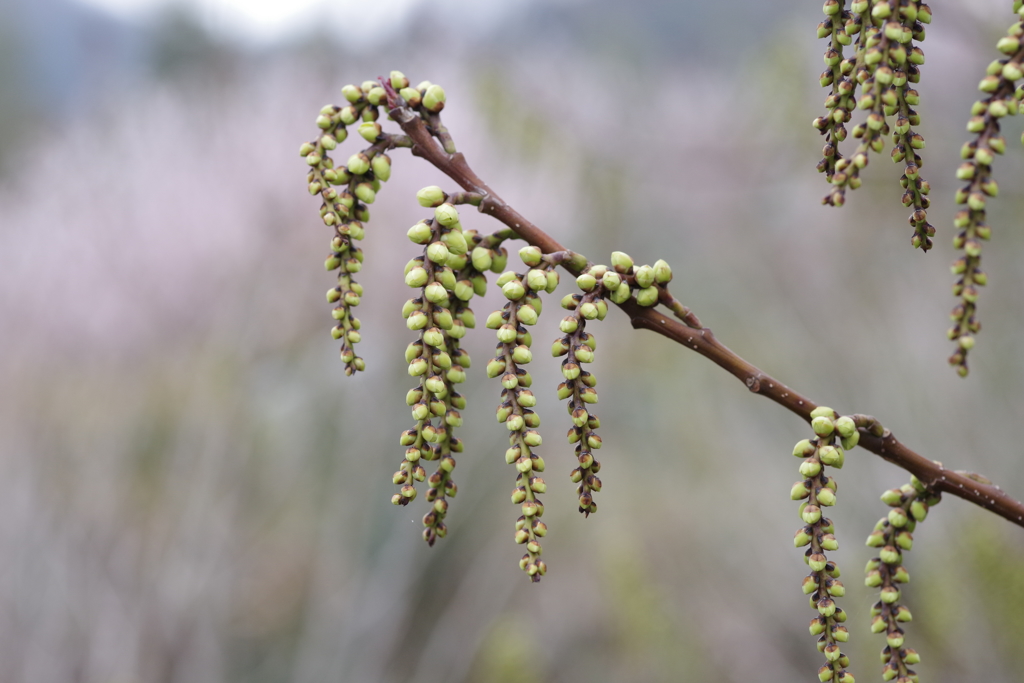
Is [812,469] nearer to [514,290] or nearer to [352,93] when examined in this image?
[514,290]

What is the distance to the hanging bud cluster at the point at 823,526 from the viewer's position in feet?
2.31

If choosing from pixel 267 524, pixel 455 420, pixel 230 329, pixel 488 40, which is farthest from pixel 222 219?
pixel 455 420

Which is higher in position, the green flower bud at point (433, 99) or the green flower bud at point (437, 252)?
the green flower bud at point (433, 99)

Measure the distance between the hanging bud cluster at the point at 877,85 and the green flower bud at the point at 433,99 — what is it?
1.27 ft

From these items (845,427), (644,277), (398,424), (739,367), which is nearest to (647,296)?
(644,277)

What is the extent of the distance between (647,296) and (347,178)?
0.35 metres

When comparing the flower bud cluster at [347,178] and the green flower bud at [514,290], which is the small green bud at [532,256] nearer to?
the green flower bud at [514,290]

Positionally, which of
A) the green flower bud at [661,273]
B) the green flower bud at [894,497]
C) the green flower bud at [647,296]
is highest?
the green flower bud at [661,273]

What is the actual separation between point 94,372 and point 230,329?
3.35 feet

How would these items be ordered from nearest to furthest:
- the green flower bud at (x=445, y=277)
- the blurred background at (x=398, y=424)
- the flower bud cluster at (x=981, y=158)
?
the flower bud cluster at (x=981, y=158), the green flower bud at (x=445, y=277), the blurred background at (x=398, y=424)

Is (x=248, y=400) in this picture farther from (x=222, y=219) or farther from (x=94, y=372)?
(x=222, y=219)

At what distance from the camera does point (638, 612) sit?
105 inches

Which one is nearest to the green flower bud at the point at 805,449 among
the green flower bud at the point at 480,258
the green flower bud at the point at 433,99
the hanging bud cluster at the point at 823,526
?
the hanging bud cluster at the point at 823,526

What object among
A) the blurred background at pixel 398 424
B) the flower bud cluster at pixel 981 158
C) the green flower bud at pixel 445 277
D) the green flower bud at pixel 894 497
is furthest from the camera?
the blurred background at pixel 398 424
